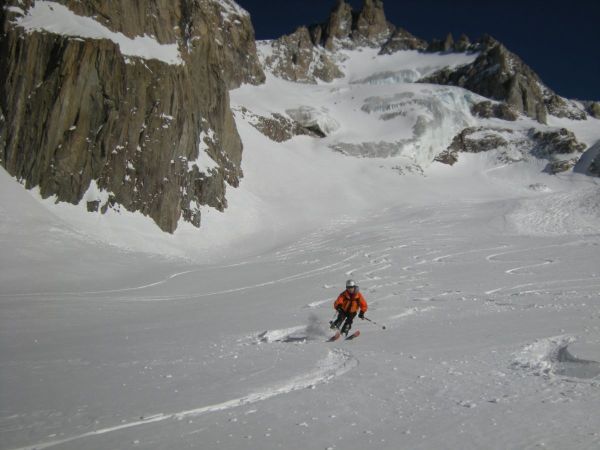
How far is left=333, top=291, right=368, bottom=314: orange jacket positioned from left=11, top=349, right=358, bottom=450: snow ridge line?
6.72ft


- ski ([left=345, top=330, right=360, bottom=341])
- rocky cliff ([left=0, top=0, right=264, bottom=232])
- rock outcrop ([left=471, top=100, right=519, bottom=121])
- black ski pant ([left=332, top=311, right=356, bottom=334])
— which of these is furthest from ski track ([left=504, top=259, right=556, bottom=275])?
rock outcrop ([left=471, top=100, right=519, bottom=121])

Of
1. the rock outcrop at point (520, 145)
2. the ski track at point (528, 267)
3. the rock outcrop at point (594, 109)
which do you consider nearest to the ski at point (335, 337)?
the ski track at point (528, 267)

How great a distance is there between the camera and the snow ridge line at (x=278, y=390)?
17.1ft

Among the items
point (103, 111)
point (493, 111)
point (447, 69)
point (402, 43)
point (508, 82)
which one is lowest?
point (103, 111)

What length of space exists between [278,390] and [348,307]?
4.63 metres

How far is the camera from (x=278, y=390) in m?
6.52

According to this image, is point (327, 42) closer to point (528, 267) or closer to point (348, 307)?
point (528, 267)

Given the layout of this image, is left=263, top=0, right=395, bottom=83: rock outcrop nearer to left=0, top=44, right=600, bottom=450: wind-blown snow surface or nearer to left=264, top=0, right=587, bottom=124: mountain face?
left=264, top=0, right=587, bottom=124: mountain face

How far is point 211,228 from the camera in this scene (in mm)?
37719

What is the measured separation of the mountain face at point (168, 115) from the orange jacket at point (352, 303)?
24083 mm

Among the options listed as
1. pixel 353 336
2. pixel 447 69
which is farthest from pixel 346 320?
pixel 447 69

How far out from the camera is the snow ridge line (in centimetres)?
521

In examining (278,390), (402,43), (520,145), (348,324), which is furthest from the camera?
(402,43)

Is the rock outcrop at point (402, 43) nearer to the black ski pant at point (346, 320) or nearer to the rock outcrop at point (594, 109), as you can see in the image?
the rock outcrop at point (594, 109)
